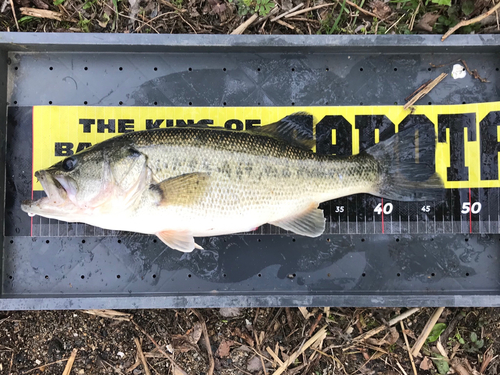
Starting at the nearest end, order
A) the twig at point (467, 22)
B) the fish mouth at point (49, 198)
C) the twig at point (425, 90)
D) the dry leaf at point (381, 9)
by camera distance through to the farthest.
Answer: the fish mouth at point (49, 198)
the twig at point (467, 22)
the twig at point (425, 90)
the dry leaf at point (381, 9)

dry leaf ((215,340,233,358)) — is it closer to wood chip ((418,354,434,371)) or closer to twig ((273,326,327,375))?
twig ((273,326,327,375))

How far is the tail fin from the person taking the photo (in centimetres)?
272

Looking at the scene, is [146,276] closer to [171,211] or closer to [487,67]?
[171,211]

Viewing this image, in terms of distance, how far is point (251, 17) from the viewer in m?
3.07

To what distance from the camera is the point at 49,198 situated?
2377mm

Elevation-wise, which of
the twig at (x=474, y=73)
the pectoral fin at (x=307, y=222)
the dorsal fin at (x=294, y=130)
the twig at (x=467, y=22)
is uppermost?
the twig at (x=467, y=22)

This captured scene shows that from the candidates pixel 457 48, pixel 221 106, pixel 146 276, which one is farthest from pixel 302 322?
pixel 457 48

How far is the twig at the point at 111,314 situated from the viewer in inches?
118

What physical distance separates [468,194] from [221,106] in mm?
2210

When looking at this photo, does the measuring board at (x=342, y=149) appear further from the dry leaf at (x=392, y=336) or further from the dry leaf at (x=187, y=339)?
the dry leaf at (x=187, y=339)

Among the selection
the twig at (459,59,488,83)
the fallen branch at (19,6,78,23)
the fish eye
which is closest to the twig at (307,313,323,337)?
the fish eye

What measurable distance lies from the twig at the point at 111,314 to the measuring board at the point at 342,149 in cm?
68

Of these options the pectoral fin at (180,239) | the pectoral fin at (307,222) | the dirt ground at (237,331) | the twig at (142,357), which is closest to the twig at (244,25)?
the dirt ground at (237,331)

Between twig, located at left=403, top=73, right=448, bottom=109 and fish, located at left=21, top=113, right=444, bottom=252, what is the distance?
816 mm
